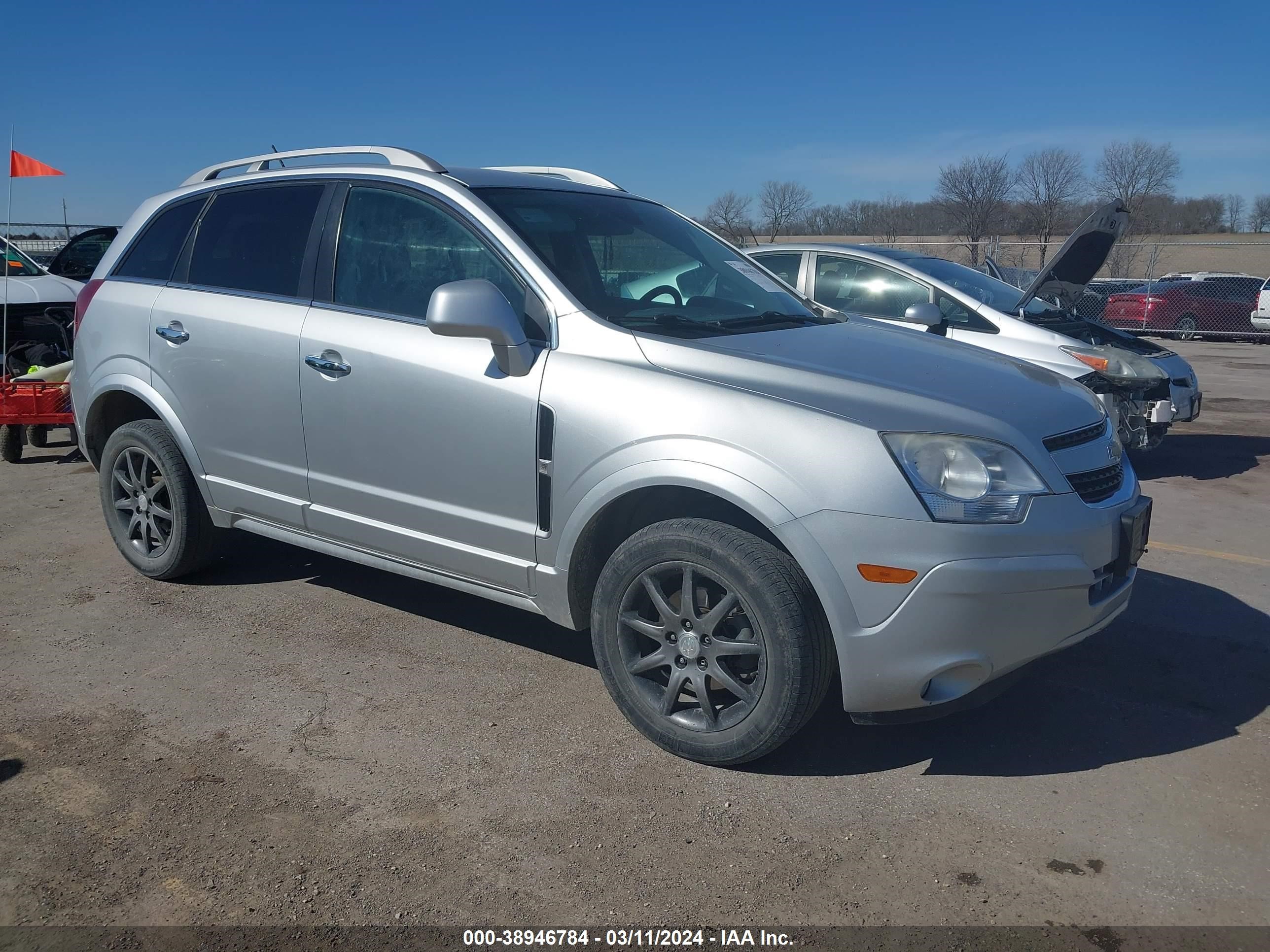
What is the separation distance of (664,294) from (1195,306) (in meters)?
20.3

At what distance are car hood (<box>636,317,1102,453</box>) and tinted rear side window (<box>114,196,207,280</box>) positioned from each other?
2669 millimetres

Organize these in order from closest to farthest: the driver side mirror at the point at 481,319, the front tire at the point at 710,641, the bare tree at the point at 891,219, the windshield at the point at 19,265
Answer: the front tire at the point at 710,641 → the driver side mirror at the point at 481,319 → the windshield at the point at 19,265 → the bare tree at the point at 891,219

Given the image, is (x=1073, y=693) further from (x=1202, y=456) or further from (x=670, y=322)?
(x=1202, y=456)

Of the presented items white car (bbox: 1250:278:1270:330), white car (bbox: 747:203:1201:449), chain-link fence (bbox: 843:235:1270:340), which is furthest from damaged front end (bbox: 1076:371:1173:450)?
white car (bbox: 1250:278:1270:330)

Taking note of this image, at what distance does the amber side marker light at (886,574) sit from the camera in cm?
287

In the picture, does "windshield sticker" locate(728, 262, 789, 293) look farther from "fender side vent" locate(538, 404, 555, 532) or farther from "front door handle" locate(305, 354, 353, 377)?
"front door handle" locate(305, 354, 353, 377)

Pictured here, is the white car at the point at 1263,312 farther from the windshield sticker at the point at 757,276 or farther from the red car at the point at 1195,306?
the windshield sticker at the point at 757,276

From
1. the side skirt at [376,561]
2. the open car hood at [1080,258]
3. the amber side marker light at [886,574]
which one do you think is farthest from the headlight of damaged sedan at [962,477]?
the open car hood at [1080,258]

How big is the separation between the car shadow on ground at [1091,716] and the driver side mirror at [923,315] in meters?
1.80

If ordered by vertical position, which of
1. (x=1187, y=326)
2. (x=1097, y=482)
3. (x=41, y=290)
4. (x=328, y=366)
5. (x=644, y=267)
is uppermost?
(x=644, y=267)

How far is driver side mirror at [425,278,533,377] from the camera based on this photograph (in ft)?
10.9

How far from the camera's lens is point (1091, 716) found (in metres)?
3.66

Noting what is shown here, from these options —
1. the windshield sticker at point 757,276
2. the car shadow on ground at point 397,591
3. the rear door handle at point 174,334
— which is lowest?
the car shadow on ground at point 397,591

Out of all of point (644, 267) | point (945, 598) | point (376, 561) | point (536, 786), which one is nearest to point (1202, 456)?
point (644, 267)
